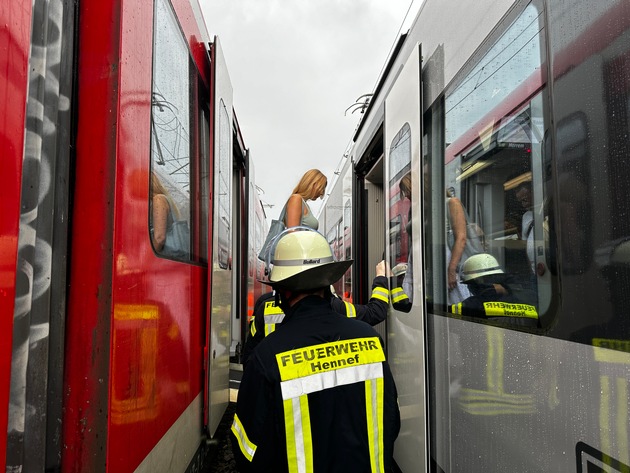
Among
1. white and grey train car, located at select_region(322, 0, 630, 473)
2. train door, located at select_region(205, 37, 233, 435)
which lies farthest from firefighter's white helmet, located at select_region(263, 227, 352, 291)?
train door, located at select_region(205, 37, 233, 435)

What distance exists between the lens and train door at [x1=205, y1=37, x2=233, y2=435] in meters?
2.76

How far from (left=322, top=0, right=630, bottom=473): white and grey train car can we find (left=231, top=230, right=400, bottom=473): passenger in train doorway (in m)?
0.45

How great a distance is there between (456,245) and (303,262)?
0.73 m

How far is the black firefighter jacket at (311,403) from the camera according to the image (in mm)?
1562

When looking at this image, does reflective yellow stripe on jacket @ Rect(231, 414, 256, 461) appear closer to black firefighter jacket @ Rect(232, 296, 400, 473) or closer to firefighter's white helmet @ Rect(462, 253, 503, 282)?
black firefighter jacket @ Rect(232, 296, 400, 473)

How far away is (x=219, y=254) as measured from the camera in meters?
3.12

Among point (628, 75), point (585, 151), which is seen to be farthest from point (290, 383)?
point (628, 75)

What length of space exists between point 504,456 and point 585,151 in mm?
1020

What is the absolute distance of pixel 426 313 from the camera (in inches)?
91.8

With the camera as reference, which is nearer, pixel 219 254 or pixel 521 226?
pixel 521 226

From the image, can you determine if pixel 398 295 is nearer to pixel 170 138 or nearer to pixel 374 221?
pixel 170 138

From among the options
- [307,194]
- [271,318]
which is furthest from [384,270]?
[307,194]

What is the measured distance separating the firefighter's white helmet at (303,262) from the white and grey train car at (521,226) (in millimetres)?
601

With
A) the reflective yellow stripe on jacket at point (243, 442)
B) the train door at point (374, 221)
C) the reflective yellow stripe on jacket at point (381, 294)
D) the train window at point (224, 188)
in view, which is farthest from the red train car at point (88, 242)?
the train door at point (374, 221)
